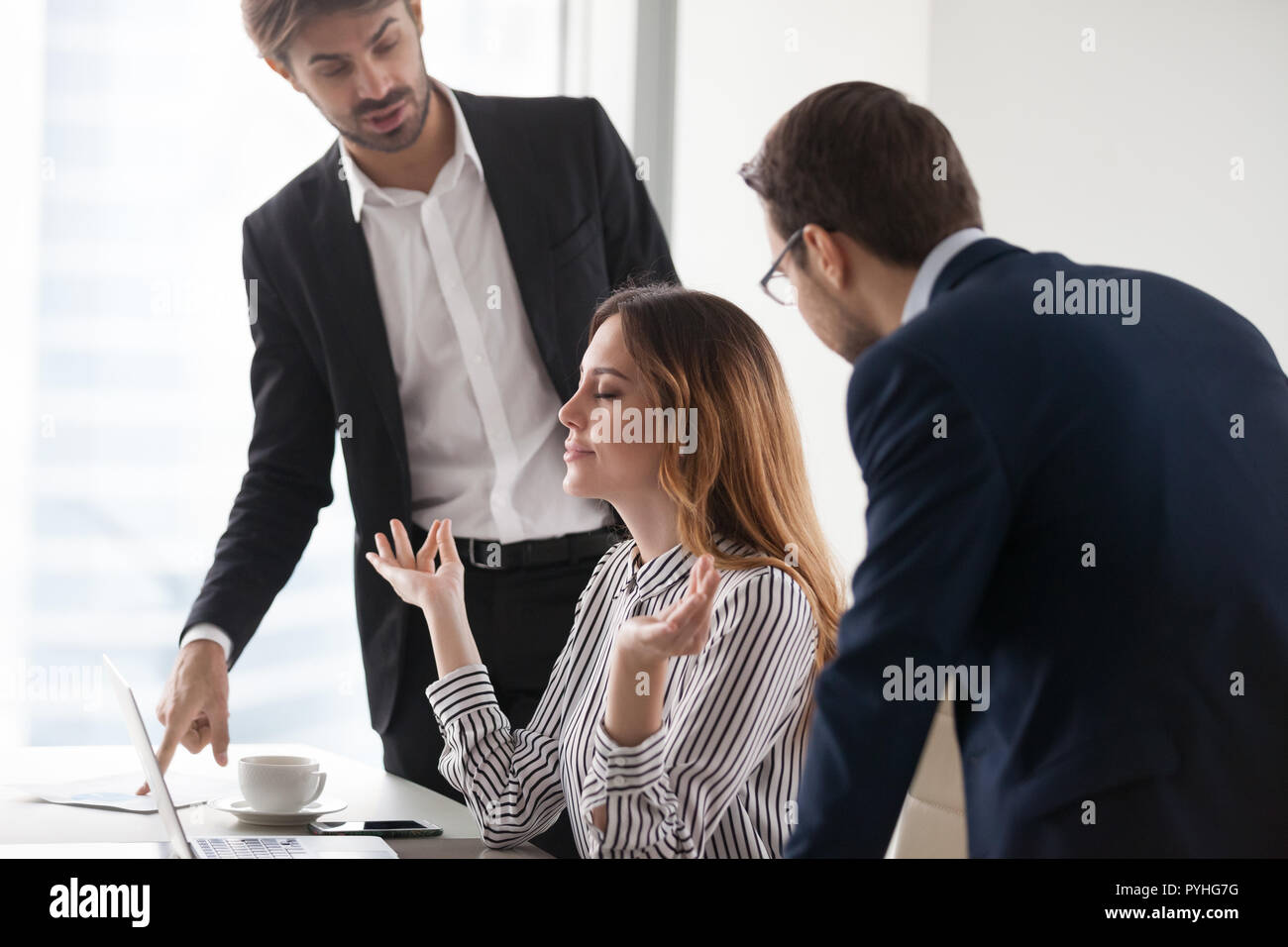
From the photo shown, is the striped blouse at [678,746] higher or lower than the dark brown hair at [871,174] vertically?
lower

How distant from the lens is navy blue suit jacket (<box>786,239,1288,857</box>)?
0.91 meters

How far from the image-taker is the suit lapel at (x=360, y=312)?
6.12ft

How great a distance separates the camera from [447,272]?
1.98 metres

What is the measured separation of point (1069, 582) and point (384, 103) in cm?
144

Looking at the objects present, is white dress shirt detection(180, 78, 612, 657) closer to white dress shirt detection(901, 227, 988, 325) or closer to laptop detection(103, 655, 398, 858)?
laptop detection(103, 655, 398, 858)

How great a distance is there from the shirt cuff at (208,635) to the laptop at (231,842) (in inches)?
15.1

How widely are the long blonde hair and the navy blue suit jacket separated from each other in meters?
0.39

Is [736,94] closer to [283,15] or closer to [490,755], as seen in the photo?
[283,15]

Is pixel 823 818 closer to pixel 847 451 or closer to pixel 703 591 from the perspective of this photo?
pixel 703 591

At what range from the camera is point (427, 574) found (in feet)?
4.48

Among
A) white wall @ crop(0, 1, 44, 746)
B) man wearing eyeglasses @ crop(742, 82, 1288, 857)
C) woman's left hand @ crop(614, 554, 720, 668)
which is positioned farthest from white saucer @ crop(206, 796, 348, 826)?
white wall @ crop(0, 1, 44, 746)

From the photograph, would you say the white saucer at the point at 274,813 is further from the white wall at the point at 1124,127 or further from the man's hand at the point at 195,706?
the white wall at the point at 1124,127

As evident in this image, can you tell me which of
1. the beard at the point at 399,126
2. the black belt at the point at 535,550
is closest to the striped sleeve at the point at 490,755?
the black belt at the point at 535,550
